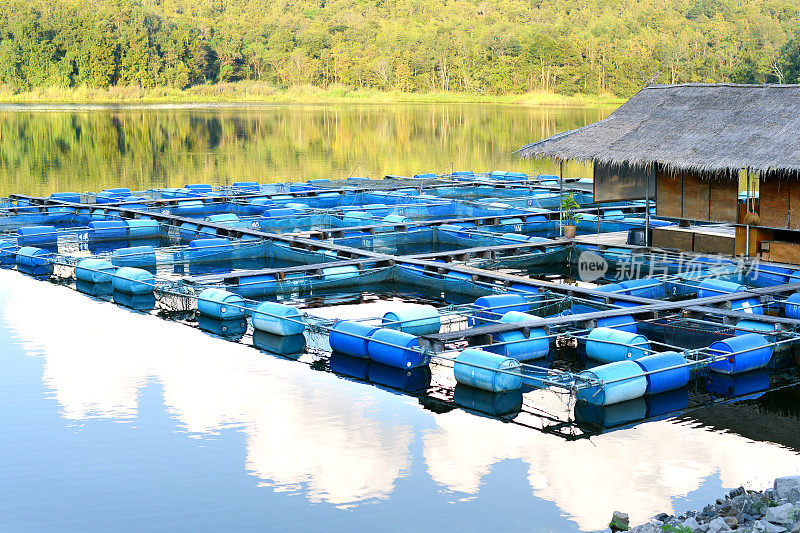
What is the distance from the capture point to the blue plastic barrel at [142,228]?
2166 cm

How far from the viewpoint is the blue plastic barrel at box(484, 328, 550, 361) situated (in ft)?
38.3

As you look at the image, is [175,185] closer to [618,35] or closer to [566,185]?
[566,185]

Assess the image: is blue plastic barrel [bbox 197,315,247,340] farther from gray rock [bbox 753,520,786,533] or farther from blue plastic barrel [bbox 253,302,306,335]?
gray rock [bbox 753,520,786,533]

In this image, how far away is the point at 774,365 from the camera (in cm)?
1177

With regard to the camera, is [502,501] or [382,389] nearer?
[502,501]

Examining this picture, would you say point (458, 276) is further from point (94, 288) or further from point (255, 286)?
point (94, 288)

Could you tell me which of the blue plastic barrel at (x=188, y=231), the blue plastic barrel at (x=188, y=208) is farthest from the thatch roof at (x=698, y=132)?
the blue plastic barrel at (x=188, y=208)

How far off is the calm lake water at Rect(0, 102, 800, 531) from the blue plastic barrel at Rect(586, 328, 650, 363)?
1.27m

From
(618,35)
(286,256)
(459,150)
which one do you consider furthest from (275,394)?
(618,35)

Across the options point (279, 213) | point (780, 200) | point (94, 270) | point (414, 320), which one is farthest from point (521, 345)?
point (279, 213)

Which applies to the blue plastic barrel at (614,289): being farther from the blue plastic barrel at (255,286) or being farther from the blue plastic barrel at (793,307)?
the blue plastic barrel at (255,286)

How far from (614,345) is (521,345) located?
101 centimetres

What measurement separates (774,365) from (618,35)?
72759mm

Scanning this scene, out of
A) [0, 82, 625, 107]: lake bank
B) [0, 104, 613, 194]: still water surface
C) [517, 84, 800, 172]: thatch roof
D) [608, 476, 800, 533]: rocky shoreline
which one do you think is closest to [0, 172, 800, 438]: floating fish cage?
[517, 84, 800, 172]: thatch roof
